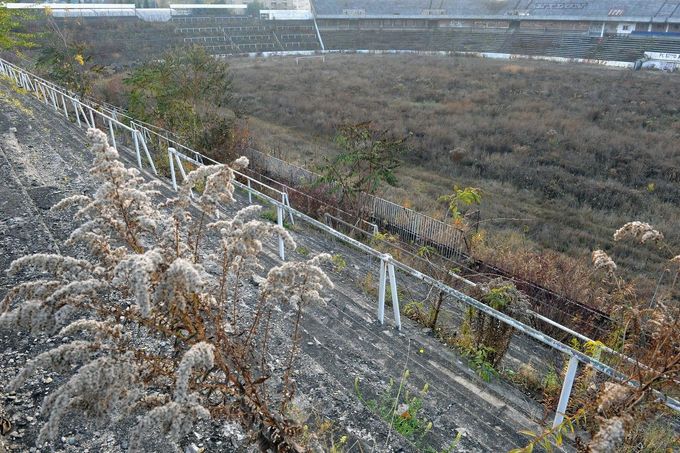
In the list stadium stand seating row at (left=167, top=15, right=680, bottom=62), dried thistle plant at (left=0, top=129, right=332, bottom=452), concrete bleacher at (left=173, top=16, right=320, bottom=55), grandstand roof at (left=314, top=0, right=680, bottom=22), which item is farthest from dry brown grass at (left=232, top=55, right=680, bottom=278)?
concrete bleacher at (left=173, top=16, right=320, bottom=55)

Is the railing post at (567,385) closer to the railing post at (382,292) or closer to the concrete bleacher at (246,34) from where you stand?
the railing post at (382,292)

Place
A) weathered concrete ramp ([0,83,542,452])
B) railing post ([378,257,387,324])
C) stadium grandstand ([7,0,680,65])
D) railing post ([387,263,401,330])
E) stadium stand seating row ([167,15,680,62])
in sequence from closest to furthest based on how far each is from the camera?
weathered concrete ramp ([0,83,542,452])
railing post ([387,263,401,330])
railing post ([378,257,387,324])
stadium stand seating row ([167,15,680,62])
stadium grandstand ([7,0,680,65])

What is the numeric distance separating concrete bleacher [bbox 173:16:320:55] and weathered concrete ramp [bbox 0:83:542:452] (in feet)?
181

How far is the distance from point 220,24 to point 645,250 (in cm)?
6323

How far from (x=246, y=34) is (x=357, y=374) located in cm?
6522

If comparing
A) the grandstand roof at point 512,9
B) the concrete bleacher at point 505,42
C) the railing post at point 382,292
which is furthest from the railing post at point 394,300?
the grandstand roof at point 512,9

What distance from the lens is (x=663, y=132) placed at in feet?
70.9

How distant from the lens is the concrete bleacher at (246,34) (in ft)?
191

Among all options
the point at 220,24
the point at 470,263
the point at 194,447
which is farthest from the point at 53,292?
the point at 220,24

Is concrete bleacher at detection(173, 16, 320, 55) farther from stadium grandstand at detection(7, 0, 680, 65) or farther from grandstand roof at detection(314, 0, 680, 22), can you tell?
grandstand roof at detection(314, 0, 680, 22)

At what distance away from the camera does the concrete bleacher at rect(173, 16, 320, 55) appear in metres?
58.2

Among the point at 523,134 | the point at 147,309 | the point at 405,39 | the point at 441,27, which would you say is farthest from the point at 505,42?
the point at 147,309

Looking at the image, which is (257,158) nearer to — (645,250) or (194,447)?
(645,250)

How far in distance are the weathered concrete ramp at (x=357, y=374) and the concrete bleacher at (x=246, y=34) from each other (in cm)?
5503
